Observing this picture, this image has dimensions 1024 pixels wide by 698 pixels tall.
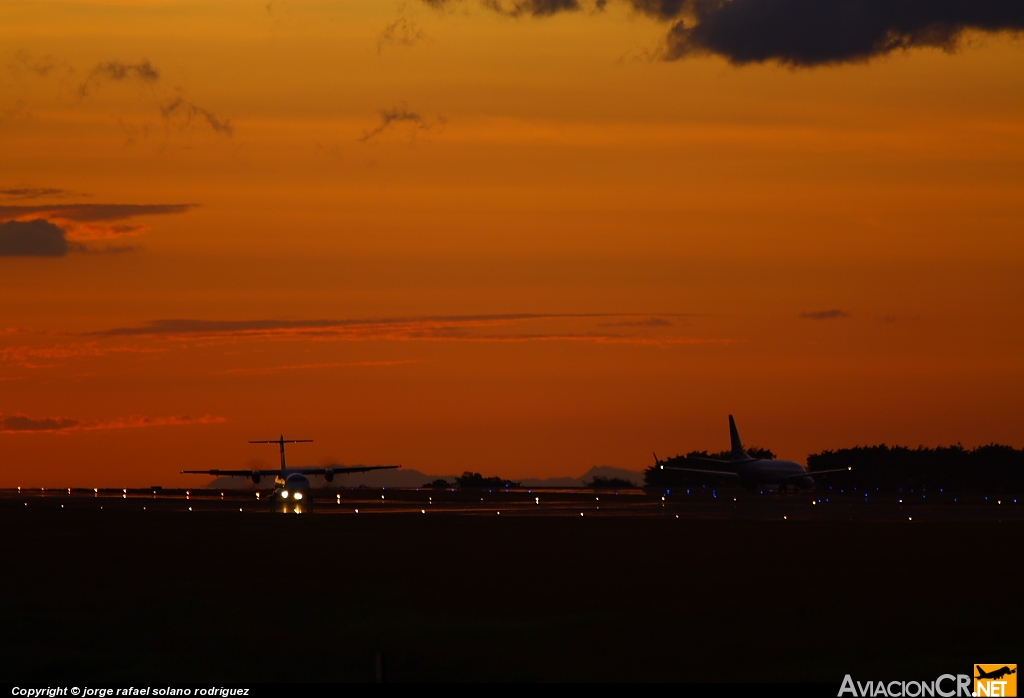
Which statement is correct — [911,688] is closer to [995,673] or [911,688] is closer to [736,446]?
[995,673]

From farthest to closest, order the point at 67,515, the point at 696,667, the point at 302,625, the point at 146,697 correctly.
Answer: the point at 67,515 → the point at 302,625 → the point at 696,667 → the point at 146,697

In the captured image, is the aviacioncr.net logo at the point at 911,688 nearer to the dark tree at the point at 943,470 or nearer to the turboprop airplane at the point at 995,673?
the turboprop airplane at the point at 995,673

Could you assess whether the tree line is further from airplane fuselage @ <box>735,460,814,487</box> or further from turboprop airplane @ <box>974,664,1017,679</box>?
→ turboprop airplane @ <box>974,664,1017,679</box>

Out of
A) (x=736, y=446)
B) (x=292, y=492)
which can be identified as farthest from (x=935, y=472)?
(x=292, y=492)

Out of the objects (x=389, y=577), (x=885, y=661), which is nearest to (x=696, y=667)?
(x=885, y=661)

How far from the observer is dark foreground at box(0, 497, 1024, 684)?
27406 mm

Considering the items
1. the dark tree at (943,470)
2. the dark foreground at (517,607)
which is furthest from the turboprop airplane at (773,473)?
the dark foreground at (517,607)

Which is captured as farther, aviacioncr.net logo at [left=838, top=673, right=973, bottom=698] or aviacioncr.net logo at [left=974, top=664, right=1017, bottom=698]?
aviacioncr.net logo at [left=974, top=664, right=1017, bottom=698]

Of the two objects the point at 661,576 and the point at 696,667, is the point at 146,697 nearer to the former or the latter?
the point at 696,667

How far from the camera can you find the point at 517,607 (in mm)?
35781

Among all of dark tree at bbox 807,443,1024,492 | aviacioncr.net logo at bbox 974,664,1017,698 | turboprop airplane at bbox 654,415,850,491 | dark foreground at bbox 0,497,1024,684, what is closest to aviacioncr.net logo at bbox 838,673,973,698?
aviacioncr.net logo at bbox 974,664,1017,698

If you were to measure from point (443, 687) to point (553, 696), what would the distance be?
2.46m

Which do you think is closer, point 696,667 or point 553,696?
point 553,696

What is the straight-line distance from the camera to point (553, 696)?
23781mm
